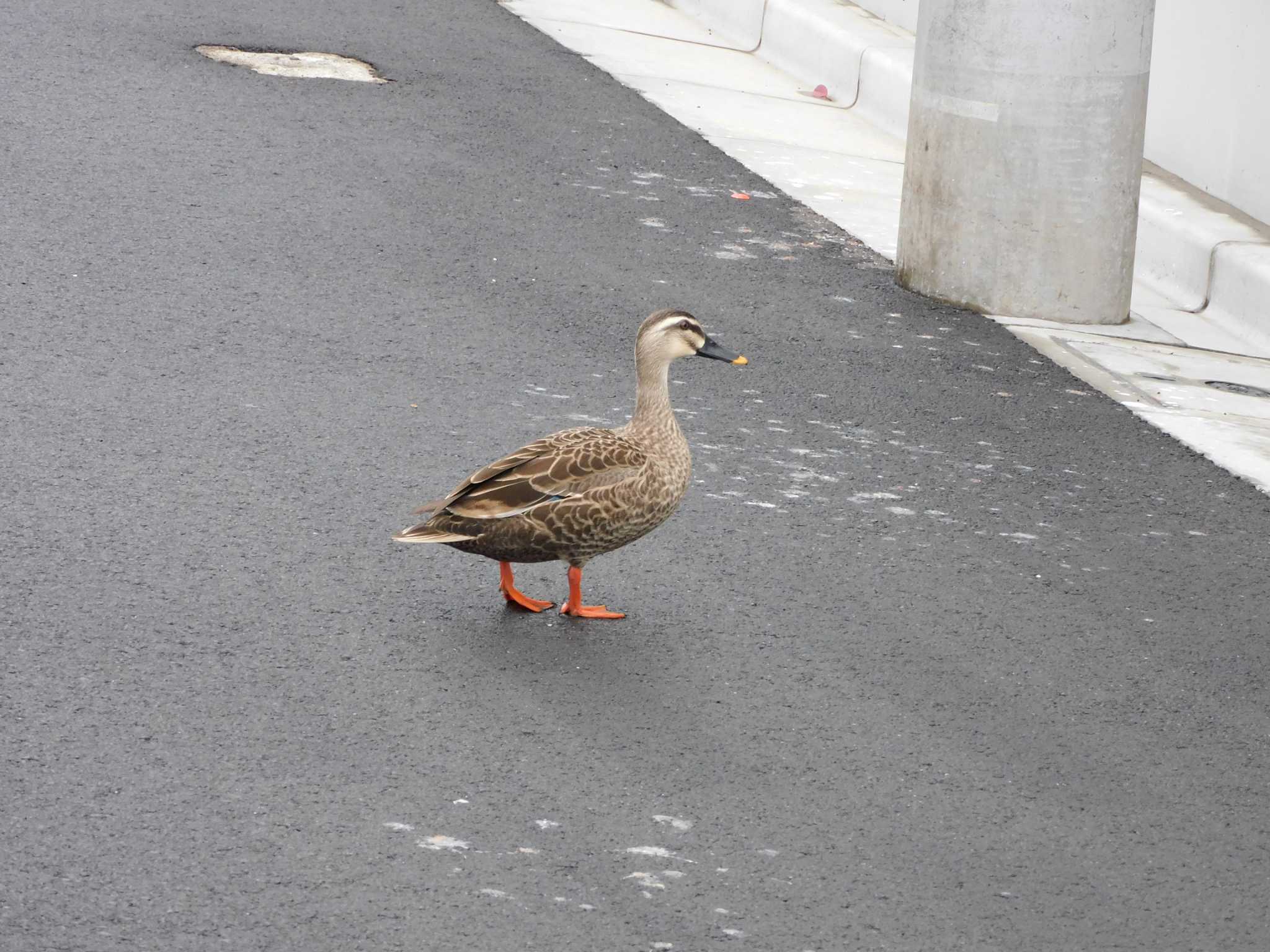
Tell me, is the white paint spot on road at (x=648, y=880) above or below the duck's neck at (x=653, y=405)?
below

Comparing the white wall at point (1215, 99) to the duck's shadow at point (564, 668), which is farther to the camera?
the white wall at point (1215, 99)

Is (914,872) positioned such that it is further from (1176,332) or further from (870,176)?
(870,176)

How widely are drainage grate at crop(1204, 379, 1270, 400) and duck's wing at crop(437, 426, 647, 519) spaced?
11.8 ft

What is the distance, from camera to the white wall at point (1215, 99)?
9.54 m

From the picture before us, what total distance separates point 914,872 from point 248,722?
170 cm

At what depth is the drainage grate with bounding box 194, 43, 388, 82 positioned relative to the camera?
1110cm

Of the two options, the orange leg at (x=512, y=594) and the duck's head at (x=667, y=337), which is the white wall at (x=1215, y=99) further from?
the orange leg at (x=512, y=594)

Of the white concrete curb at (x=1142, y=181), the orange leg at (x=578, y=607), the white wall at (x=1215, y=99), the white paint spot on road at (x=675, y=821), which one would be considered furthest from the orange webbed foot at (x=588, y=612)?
the white wall at (x=1215, y=99)

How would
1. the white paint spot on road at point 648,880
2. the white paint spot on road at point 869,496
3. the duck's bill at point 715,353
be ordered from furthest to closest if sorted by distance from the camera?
the white paint spot on road at point 869,496, the duck's bill at point 715,353, the white paint spot on road at point 648,880

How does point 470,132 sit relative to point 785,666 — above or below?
above

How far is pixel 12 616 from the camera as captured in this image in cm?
503

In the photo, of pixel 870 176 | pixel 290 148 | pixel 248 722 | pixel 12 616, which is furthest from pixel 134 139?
pixel 248 722

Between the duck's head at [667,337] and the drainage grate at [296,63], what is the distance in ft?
19.9

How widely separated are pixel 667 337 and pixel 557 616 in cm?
93
